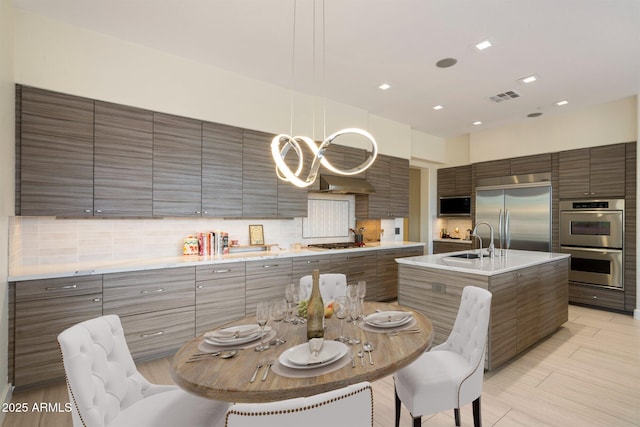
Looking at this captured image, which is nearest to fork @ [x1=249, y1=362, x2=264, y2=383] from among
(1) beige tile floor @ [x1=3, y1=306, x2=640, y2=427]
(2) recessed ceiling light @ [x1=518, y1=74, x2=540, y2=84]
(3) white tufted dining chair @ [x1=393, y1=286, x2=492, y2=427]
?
(3) white tufted dining chair @ [x1=393, y1=286, x2=492, y2=427]

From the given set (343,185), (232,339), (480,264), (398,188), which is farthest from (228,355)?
(398,188)

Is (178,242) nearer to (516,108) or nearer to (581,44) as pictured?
(581,44)

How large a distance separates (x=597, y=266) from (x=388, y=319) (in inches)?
178

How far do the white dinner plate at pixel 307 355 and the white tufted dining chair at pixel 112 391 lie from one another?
0.46m

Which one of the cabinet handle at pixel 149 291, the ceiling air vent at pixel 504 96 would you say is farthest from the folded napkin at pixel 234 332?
the ceiling air vent at pixel 504 96

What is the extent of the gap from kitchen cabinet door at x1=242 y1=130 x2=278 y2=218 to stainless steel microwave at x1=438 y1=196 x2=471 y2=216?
4067 millimetres

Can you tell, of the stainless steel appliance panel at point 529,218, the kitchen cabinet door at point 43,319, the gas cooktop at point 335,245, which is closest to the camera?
the kitchen cabinet door at point 43,319

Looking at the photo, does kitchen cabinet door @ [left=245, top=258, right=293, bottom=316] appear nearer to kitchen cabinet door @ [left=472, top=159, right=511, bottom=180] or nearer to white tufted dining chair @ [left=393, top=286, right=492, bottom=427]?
white tufted dining chair @ [left=393, top=286, right=492, bottom=427]

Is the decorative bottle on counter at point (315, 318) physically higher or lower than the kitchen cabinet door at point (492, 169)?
lower

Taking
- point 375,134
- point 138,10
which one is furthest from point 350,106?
point 138,10

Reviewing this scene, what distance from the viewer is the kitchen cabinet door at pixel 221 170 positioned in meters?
3.48

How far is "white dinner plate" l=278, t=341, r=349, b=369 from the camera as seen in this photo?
4.20 feet

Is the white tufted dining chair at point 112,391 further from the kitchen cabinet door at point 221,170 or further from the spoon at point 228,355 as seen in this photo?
the kitchen cabinet door at point 221,170

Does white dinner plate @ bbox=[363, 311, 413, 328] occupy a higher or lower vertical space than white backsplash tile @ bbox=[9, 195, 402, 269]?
lower
